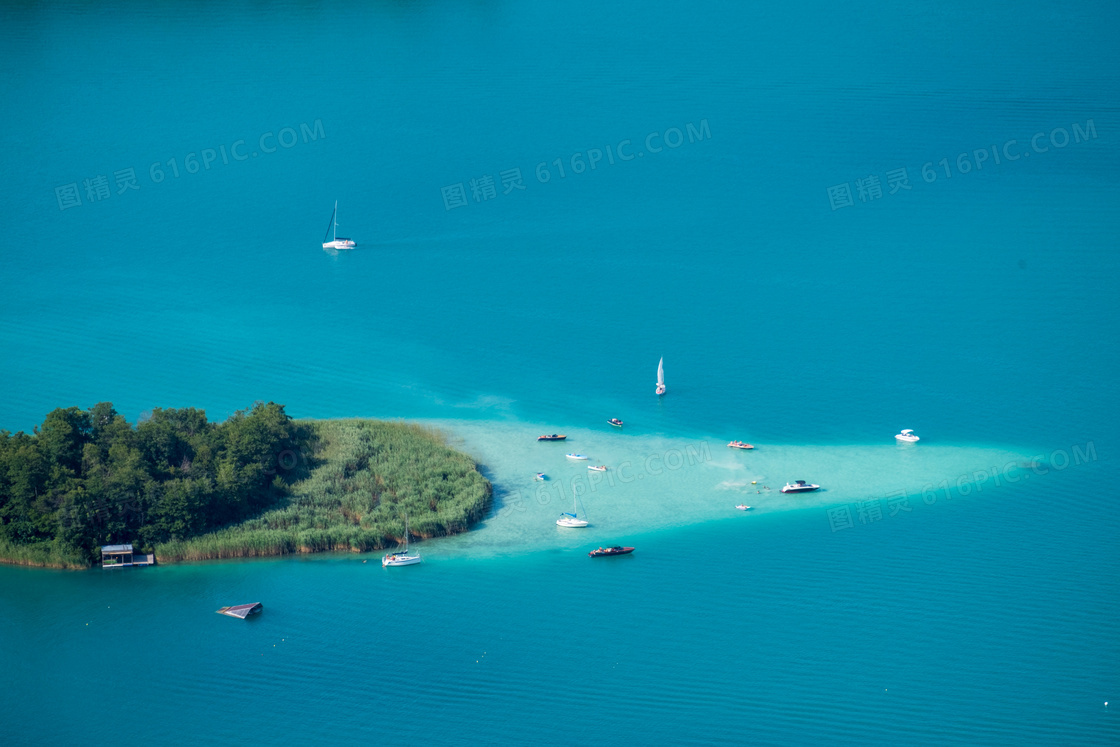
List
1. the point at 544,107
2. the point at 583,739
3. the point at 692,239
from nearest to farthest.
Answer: the point at 583,739 → the point at 692,239 → the point at 544,107

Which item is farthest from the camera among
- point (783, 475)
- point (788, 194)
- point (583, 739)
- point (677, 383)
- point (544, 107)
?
point (544, 107)

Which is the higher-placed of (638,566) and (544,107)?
(544,107)

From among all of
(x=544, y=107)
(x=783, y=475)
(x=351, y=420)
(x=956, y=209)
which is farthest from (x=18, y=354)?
(x=956, y=209)

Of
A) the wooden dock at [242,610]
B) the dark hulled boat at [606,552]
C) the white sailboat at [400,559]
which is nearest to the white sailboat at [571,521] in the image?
the dark hulled boat at [606,552]

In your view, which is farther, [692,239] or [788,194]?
[788,194]

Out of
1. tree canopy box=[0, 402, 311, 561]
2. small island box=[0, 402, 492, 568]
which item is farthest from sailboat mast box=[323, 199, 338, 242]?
tree canopy box=[0, 402, 311, 561]

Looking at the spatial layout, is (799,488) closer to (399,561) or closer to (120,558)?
(399,561)

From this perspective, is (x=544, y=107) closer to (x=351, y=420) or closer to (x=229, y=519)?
(x=351, y=420)

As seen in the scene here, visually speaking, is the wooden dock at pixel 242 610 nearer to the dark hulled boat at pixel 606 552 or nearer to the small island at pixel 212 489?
the small island at pixel 212 489
